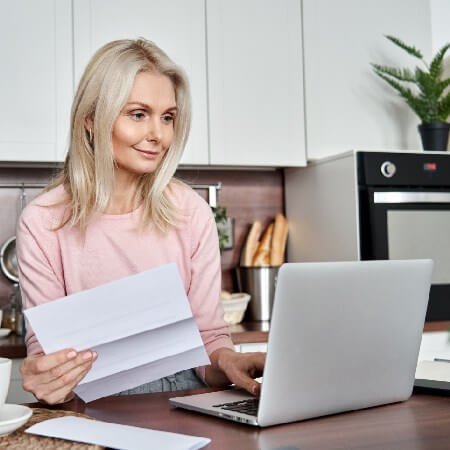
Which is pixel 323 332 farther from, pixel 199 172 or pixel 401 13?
pixel 401 13

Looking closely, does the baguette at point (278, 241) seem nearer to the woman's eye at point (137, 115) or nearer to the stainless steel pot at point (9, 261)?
the stainless steel pot at point (9, 261)

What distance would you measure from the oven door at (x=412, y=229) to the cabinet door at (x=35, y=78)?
1092 millimetres

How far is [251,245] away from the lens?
2844 mm

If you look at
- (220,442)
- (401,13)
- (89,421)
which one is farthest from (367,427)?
(401,13)

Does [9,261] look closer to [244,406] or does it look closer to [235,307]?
[235,307]

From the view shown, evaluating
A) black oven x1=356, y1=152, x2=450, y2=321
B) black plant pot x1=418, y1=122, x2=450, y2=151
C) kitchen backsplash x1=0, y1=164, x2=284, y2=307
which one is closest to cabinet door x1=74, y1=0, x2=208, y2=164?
kitchen backsplash x1=0, y1=164, x2=284, y2=307

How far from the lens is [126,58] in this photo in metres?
1.56

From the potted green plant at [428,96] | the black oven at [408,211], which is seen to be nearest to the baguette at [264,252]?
the black oven at [408,211]

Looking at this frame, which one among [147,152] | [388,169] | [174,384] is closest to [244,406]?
[174,384]

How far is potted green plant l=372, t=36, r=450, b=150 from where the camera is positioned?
2719 millimetres

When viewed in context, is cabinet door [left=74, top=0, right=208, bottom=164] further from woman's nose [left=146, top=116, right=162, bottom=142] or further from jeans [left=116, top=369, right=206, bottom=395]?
jeans [left=116, top=369, right=206, bottom=395]

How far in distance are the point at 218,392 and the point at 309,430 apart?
24 centimetres

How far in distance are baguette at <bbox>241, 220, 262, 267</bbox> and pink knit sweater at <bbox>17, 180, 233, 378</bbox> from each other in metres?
1.20

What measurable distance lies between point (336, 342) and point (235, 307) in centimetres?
165
